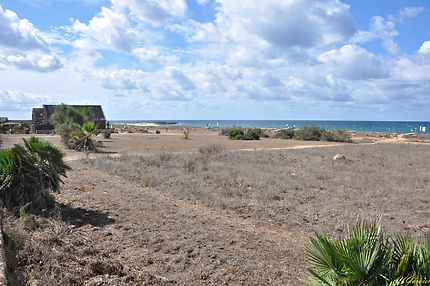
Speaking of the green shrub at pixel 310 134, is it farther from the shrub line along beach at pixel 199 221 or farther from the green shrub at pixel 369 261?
the green shrub at pixel 369 261

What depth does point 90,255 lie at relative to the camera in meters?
6.64

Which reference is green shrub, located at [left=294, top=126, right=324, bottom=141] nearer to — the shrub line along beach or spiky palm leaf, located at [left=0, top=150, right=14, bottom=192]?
the shrub line along beach

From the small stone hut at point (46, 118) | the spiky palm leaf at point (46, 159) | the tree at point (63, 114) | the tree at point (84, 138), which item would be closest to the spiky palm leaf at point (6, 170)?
the spiky palm leaf at point (46, 159)

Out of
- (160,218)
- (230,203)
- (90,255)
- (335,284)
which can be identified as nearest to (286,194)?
(230,203)

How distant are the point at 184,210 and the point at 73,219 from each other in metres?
2.62

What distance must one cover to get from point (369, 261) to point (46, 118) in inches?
2231

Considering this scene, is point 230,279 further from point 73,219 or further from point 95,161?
point 95,161

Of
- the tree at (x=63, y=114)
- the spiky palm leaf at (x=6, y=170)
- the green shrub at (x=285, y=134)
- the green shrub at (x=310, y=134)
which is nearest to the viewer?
the spiky palm leaf at (x=6, y=170)

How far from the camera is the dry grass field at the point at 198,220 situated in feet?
20.3

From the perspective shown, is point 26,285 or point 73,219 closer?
point 26,285

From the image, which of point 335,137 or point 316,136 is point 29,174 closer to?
point 335,137

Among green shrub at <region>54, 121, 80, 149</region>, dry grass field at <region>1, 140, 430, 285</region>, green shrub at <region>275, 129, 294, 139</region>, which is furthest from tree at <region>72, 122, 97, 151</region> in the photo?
green shrub at <region>275, 129, 294, 139</region>

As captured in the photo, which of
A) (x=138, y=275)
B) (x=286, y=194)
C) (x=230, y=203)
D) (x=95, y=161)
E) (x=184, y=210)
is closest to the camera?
(x=138, y=275)

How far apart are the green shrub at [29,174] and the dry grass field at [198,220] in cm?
69
